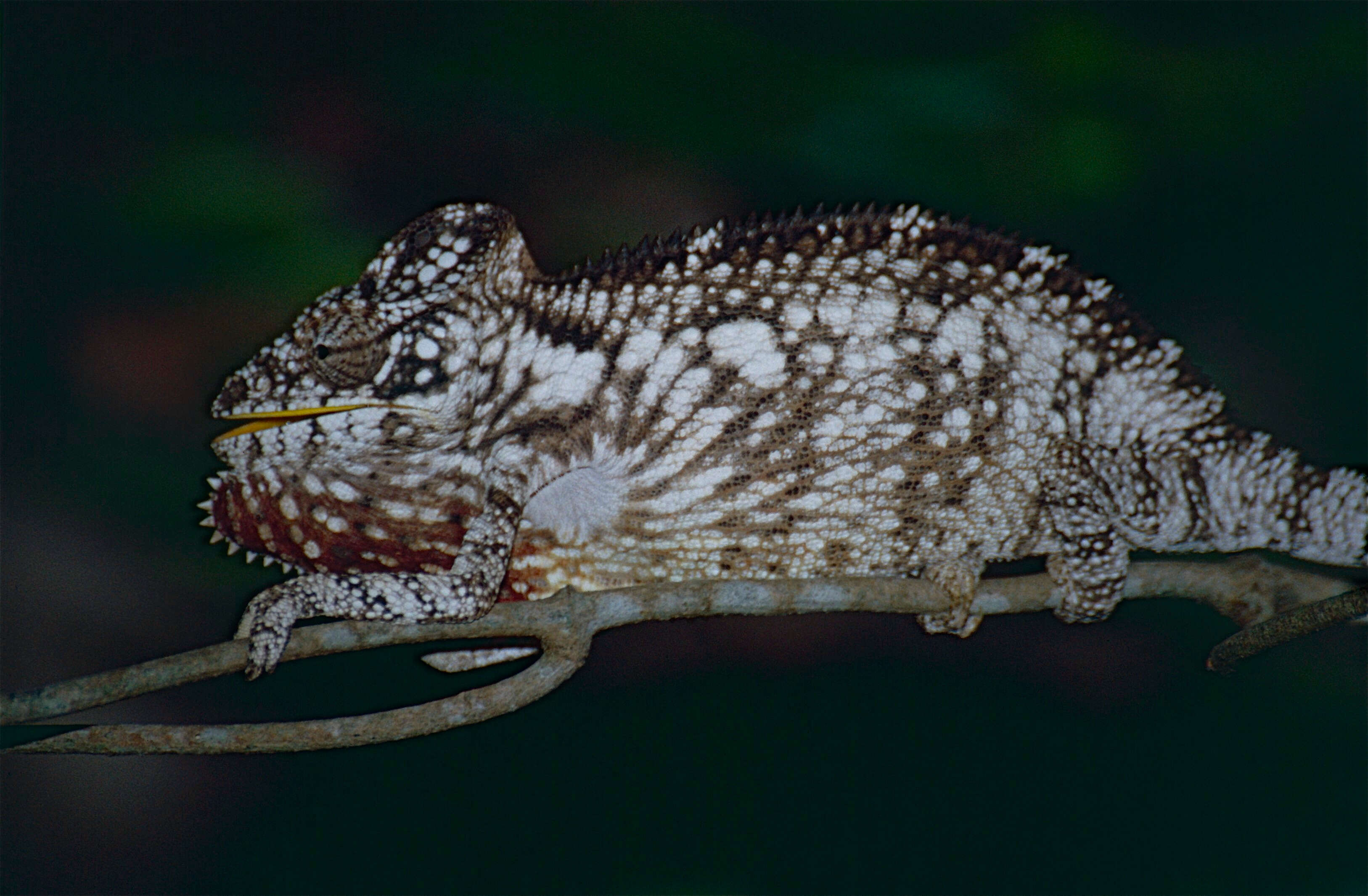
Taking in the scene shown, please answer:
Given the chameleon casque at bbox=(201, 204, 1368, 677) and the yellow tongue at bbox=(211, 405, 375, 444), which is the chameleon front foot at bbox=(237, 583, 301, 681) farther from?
the yellow tongue at bbox=(211, 405, 375, 444)

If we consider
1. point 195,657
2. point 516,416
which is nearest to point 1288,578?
point 516,416

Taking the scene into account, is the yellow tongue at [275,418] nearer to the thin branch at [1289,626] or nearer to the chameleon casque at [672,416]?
the chameleon casque at [672,416]

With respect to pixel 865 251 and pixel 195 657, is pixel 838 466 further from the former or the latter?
pixel 195 657

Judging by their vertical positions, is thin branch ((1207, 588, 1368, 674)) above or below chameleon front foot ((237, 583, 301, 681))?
above

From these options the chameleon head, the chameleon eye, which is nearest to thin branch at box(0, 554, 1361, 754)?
the chameleon head

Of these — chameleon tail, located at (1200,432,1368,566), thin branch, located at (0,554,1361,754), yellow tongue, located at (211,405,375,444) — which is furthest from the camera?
chameleon tail, located at (1200,432,1368,566)

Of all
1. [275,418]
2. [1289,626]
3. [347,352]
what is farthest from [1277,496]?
[275,418]

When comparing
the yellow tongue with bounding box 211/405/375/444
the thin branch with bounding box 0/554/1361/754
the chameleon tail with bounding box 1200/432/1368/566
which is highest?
the chameleon tail with bounding box 1200/432/1368/566

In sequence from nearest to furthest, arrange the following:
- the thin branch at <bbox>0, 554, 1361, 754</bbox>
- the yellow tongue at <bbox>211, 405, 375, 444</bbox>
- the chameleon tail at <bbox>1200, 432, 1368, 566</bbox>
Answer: the thin branch at <bbox>0, 554, 1361, 754</bbox> < the yellow tongue at <bbox>211, 405, 375, 444</bbox> < the chameleon tail at <bbox>1200, 432, 1368, 566</bbox>

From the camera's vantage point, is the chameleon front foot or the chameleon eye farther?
the chameleon eye
